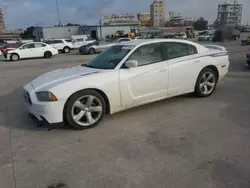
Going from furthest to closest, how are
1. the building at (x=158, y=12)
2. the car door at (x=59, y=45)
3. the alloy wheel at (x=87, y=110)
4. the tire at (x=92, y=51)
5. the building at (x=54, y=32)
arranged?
1. the building at (x=158, y=12)
2. the building at (x=54, y=32)
3. the car door at (x=59, y=45)
4. the tire at (x=92, y=51)
5. the alloy wheel at (x=87, y=110)

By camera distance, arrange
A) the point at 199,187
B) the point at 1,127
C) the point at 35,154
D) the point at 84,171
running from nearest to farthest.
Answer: the point at 199,187, the point at 84,171, the point at 35,154, the point at 1,127

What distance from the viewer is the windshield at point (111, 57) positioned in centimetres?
433

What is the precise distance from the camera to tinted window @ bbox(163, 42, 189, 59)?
4.73 m

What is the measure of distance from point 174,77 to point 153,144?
1.84 metres

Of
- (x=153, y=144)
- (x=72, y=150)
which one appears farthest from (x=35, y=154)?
(x=153, y=144)

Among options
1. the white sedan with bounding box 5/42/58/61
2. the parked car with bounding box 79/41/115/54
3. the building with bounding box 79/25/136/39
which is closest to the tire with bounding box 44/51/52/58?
the white sedan with bounding box 5/42/58/61

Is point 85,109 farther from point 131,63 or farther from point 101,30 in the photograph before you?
point 101,30

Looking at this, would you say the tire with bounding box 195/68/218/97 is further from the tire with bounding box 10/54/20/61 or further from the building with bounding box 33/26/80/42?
the building with bounding box 33/26/80/42

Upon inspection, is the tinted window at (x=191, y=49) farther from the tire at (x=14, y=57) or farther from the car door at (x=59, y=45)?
the car door at (x=59, y=45)

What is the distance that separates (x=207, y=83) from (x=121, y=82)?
2396 mm

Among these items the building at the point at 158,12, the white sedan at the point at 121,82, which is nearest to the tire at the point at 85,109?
the white sedan at the point at 121,82

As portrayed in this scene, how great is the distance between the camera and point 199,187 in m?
2.38

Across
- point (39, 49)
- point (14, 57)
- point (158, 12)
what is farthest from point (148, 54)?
point (158, 12)

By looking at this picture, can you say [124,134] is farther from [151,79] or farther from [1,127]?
[1,127]
